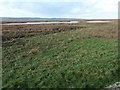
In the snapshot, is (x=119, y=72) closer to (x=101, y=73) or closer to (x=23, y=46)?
(x=101, y=73)

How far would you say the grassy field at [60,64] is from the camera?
23906mm

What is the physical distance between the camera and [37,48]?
3691cm

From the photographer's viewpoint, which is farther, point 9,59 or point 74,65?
point 9,59

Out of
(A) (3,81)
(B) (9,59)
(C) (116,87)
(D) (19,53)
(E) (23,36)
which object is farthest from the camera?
(E) (23,36)

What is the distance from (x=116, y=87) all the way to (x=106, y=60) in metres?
7.25

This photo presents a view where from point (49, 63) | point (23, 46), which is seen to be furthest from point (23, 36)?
point (49, 63)

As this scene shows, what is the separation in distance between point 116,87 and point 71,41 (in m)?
20.9

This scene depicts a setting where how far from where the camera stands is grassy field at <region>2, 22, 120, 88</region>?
23906mm

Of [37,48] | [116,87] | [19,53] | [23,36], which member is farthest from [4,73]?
[23,36]

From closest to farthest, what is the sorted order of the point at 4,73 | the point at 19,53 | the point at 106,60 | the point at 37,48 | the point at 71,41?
the point at 4,73, the point at 106,60, the point at 19,53, the point at 37,48, the point at 71,41

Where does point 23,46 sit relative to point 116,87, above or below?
above

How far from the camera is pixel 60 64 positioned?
2888 centimetres

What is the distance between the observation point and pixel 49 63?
96.7 feet

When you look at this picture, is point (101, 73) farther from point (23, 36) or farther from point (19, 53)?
point (23, 36)
